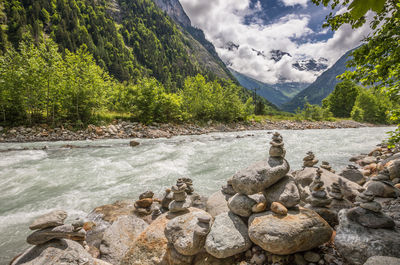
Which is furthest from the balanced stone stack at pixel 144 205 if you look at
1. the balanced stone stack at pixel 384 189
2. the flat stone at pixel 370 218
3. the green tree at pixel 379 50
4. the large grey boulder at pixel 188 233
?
the green tree at pixel 379 50

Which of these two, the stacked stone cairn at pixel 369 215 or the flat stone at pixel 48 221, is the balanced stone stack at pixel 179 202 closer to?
the flat stone at pixel 48 221

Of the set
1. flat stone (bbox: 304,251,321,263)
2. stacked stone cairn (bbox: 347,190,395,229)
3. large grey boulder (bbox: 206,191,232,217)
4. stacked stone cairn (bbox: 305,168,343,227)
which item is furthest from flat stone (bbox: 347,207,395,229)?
large grey boulder (bbox: 206,191,232,217)

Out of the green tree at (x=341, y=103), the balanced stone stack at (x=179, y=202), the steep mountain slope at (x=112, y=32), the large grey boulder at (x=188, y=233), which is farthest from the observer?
the steep mountain slope at (x=112, y=32)

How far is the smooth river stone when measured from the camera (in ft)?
12.4

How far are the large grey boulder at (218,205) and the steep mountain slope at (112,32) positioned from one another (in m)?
60.7

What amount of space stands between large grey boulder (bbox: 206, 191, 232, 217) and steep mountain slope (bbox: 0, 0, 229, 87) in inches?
2389

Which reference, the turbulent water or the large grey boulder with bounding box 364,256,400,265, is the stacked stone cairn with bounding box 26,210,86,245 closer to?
the turbulent water

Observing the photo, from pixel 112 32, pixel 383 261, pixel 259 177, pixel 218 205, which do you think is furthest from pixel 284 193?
pixel 112 32

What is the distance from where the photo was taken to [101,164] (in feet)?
32.4

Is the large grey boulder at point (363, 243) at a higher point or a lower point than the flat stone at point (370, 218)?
lower

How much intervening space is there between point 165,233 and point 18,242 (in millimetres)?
3690

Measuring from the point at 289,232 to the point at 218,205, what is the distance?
2.19 meters

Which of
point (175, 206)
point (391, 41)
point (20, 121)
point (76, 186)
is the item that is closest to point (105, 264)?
point (175, 206)

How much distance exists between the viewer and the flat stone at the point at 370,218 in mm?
2828
